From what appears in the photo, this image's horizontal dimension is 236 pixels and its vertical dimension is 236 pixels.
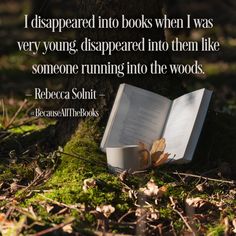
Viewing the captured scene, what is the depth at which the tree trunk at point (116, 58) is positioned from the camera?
5230 millimetres

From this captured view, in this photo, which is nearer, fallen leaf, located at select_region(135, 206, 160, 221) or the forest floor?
the forest floor

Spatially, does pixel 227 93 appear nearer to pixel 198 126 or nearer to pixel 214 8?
pixel 198 126

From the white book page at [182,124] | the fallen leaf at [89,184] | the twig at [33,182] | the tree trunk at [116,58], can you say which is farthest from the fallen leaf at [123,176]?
the tree trunk at [116,58]

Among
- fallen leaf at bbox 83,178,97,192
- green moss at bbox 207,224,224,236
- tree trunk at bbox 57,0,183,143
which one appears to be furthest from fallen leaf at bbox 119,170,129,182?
tree trunk at bbox 57,0,183,143

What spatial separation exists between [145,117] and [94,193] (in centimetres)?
86

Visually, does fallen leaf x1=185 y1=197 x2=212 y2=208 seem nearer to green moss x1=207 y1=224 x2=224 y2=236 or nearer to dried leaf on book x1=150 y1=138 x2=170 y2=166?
green moss x1=207 y1=224 x2=224 y2=236

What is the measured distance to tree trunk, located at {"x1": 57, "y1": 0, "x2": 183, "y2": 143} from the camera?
Result: 17.2ft

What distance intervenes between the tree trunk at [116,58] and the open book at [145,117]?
321mm

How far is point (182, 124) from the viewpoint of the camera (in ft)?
15.4

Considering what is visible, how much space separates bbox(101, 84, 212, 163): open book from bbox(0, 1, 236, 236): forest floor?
0.19 meters

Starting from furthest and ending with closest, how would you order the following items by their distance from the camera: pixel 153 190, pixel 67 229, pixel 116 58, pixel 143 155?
1. pixel 116 58
2. pixel 143 155
3. pixel 153 190
4. pixel 67 229

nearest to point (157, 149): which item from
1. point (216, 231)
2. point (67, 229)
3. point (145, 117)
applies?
point (145, 117)

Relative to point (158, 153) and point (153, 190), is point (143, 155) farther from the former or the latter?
point (153, 190)

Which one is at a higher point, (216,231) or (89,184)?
(89,184)
